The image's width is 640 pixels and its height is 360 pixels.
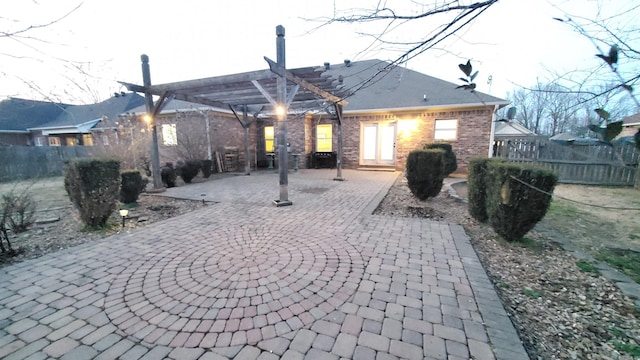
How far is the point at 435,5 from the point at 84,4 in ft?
10.5

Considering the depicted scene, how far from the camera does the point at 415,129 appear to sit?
35.9 ft

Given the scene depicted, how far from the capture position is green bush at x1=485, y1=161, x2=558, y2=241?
A: 3.15 metres

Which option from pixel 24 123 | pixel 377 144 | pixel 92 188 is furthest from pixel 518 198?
pixel 24 123

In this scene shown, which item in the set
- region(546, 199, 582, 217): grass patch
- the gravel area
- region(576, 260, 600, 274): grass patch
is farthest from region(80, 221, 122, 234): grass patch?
region(546, 199, 582, 217): grass patch

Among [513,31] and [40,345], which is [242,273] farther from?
[513,31]

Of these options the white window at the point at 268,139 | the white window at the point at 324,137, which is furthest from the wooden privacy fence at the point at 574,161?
the white window at the point at 268,139

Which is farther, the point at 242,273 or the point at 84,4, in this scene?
the point at 242,273

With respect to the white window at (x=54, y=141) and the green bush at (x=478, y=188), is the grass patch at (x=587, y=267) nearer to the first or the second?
the green bush at (x=478, y=188)

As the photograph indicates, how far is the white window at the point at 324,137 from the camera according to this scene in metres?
13.0

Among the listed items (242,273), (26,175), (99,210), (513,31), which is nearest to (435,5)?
(513,31)

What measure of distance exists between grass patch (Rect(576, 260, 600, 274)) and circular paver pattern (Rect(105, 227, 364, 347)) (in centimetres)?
250

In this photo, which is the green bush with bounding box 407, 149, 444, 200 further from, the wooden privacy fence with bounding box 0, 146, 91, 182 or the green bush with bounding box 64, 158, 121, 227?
the wooden privacy fence with bounding box 0, 146, 91, 182

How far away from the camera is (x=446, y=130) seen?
10.5m

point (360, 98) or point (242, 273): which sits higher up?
point (360, 98)
